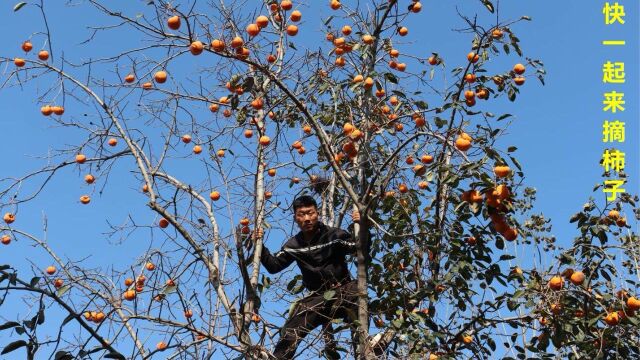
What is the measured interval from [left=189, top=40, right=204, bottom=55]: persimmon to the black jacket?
1.00 meters

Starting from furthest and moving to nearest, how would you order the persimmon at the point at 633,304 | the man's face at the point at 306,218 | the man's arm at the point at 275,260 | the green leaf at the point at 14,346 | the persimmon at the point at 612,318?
the man's face at the point at 306,218 < the man's arm at the point at 275,260 < the persimmon at the point at 633,304 < the persimmon at the point at 612,318 < the green leaf at the point at 14,346

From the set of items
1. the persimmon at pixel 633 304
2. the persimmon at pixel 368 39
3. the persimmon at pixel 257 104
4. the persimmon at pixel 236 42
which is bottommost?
the persimmon at pixel 633 304

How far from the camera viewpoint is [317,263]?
11.5ft

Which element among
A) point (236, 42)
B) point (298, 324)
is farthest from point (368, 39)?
point (298, 324)

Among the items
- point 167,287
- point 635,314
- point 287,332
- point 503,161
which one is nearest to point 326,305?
point 287,332

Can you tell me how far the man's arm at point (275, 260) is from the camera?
3455 millimetres

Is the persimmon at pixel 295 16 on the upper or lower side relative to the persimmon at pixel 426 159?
upper

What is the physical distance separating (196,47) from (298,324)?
127cm

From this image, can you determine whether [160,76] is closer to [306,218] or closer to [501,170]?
[306,218]

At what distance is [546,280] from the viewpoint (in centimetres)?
340

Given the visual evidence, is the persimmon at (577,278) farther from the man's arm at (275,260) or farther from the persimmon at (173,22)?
the persimmon at (173,22)

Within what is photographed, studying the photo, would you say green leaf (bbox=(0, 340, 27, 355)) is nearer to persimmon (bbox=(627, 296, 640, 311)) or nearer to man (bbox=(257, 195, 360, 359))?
man (bbox=(257, 195, 360, 359))

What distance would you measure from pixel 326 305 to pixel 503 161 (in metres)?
1.12

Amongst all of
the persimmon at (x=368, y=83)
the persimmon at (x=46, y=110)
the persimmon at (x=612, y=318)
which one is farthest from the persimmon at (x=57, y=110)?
the persimmon at (x=612, y=318)
